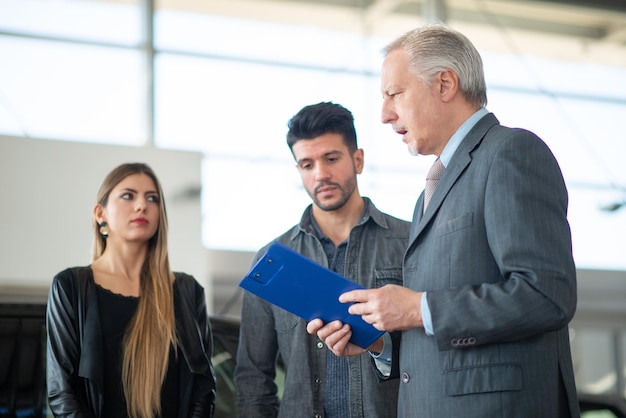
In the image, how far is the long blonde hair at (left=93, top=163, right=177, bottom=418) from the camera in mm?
2855

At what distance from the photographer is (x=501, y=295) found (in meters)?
1.92

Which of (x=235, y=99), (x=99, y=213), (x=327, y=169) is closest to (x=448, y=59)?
(x=327, y=169)

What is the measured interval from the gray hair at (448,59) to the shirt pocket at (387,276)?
825mm

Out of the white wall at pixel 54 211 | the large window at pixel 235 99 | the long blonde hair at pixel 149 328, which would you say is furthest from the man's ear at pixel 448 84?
the large window at pixel 235 99

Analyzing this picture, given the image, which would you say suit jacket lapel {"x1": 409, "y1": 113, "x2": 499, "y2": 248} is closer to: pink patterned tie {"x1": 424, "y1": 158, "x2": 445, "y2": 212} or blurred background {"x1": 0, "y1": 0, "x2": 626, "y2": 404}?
pink patterned tie {"x1": 424, "y1": 158, "x2": 445, "y2": 212}

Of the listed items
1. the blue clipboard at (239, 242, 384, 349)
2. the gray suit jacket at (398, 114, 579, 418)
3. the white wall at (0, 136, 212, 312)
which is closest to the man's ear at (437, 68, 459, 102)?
the gray suit jacket at (398, 114, 579, 418)

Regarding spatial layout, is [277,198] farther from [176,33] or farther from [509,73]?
[509,73]

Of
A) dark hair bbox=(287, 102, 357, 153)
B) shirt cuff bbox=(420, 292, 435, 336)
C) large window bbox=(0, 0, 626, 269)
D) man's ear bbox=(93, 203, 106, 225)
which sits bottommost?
shirt cuff bbox=(420, 292, 435, 336)

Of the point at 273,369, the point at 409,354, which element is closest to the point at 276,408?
the point at 273,369

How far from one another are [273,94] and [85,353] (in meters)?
5.64

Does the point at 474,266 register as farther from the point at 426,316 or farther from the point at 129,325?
the point at 129,325

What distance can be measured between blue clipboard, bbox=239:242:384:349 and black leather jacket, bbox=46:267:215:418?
784 millimetres

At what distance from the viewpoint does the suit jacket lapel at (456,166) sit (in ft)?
7.03

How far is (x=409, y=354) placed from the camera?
84.2 inches
